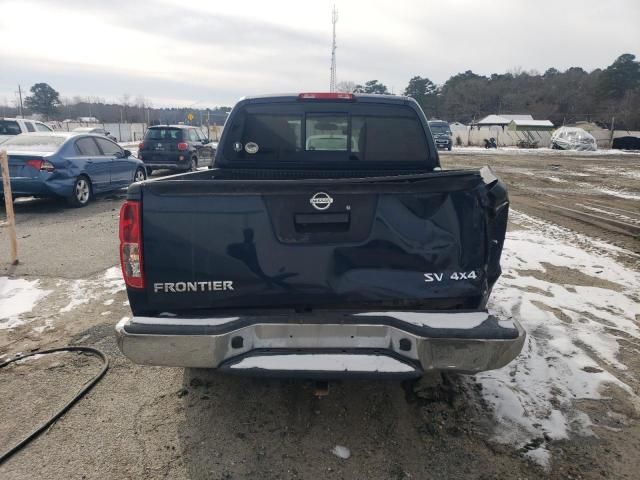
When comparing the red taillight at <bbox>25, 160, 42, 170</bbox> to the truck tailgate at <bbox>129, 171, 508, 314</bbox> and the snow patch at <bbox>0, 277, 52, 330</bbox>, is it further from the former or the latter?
the truck tailgate at <bbox>129, 171, 508, 314</bbox>

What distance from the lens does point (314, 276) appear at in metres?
2.55

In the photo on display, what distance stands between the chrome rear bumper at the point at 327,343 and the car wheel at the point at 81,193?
27.8 ft

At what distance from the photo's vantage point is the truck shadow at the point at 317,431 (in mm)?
2529

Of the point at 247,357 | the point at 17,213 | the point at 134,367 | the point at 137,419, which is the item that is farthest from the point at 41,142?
the point at 247,357

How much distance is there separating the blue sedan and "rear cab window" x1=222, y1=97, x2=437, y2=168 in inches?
261

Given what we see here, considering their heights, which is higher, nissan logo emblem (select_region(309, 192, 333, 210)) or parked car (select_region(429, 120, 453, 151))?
parked car (select_region(429, 120, 453, 151))

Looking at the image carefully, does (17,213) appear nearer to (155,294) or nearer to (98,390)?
(98,390)

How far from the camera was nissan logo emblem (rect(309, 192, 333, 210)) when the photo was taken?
2.51 meters

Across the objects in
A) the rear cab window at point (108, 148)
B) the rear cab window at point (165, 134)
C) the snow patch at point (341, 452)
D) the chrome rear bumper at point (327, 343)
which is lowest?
the snow patch at point (341, 452)

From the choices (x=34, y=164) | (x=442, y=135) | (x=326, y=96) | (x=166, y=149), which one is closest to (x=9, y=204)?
(x=34, y=164)

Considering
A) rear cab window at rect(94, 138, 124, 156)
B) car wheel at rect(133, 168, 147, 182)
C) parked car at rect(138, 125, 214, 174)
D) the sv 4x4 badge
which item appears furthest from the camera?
parked car at rect(138, 125, 214, 174)

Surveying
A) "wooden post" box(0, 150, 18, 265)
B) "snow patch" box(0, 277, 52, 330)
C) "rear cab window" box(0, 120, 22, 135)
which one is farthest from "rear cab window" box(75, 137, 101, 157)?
"rear cab window" box(0, 120, 22, 135)

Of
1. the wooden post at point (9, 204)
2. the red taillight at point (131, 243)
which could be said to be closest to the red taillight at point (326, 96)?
the red taillight at point (131, 243)

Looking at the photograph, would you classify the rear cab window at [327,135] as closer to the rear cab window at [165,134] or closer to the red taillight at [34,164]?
the red taillight at [34,164]
